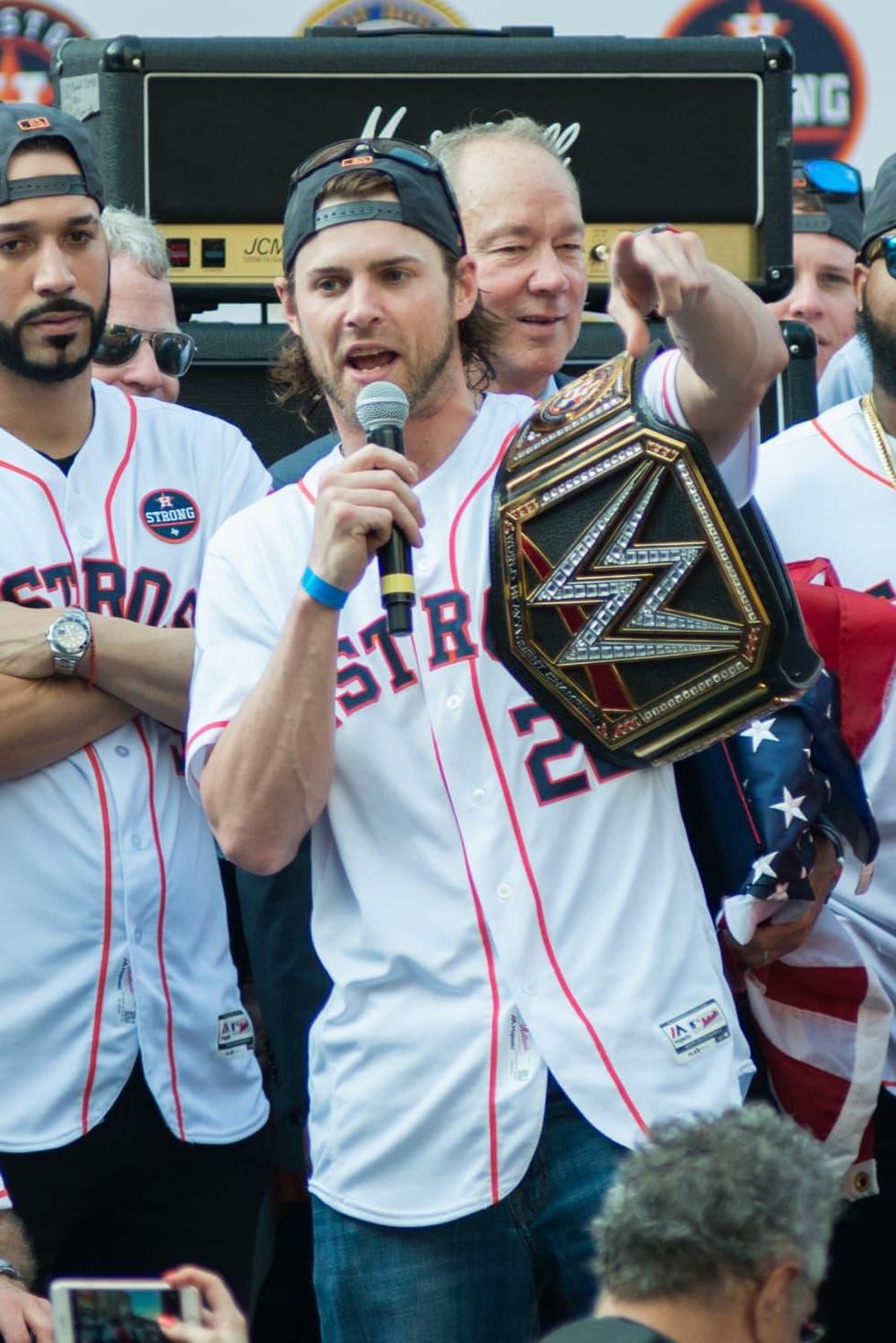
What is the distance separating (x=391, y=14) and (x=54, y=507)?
3.47 meters

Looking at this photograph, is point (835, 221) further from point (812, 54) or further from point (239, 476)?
point (239, 476)

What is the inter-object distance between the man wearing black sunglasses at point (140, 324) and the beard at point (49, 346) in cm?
58

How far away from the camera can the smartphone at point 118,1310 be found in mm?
1844

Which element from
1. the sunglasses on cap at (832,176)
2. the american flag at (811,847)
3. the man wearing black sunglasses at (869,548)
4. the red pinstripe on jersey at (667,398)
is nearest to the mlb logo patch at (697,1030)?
the american flag at (811,847)

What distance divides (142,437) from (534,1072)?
1.17 meters

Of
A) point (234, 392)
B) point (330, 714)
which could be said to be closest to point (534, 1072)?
point (330, 714)

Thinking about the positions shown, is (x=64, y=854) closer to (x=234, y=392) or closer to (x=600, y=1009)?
(x=600, y=1009)

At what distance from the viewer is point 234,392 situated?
413cm

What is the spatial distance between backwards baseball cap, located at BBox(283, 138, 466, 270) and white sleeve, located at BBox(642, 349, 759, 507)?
17.3 inches

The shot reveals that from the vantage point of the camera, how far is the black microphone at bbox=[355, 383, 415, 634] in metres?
2.28

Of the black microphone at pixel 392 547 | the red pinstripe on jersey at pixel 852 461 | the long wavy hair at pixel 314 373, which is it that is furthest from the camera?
the red pinstripe on jersey at pixel 852 461

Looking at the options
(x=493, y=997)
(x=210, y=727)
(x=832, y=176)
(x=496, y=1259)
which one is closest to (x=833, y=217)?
(x=832, y=176)

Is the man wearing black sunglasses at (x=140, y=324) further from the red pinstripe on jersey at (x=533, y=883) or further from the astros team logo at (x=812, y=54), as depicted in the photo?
the astros team logo at (x=812, y=54)

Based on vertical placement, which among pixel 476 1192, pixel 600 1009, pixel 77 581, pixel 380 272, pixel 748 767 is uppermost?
pixel 380 272
